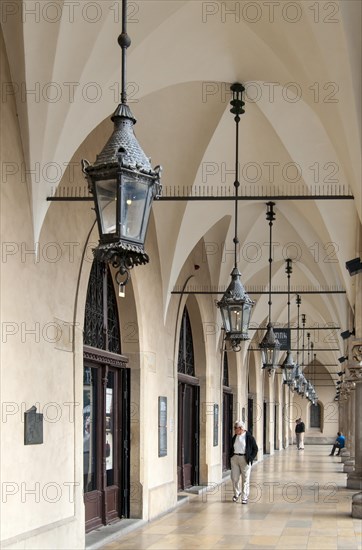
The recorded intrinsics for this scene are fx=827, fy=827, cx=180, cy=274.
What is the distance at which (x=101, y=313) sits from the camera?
39.4 feet

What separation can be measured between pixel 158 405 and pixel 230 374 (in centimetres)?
1159

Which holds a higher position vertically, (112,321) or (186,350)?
(112,321)

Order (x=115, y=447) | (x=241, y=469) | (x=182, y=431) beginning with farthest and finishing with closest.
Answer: (x=182, y=431) → (x=241, y=469) → (x=115, y=447)

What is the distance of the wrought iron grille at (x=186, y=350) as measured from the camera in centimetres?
1795

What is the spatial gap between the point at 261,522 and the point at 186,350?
6375mm

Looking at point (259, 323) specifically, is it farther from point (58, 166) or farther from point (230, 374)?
point (58, 166)

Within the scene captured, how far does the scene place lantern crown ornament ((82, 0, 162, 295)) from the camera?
4.53 m

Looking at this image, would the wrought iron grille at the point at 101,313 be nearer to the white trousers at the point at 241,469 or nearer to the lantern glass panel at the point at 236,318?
the lantern glass panel at the point at 236,318

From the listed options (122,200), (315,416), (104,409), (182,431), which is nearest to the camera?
(122,200)

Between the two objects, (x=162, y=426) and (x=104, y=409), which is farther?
(x=162, y=426)

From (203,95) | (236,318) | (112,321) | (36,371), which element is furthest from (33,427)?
(203,95)

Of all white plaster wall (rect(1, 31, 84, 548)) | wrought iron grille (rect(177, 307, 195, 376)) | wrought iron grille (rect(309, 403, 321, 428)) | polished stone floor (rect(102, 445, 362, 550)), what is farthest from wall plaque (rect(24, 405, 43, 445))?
wrought iron grille (rect(309, 403, 321, 428))

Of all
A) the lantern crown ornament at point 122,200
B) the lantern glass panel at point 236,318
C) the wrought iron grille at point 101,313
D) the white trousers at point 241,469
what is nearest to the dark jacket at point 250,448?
the white trousers at point 241,469

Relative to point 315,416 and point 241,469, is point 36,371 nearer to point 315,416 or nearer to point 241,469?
point 241,469
